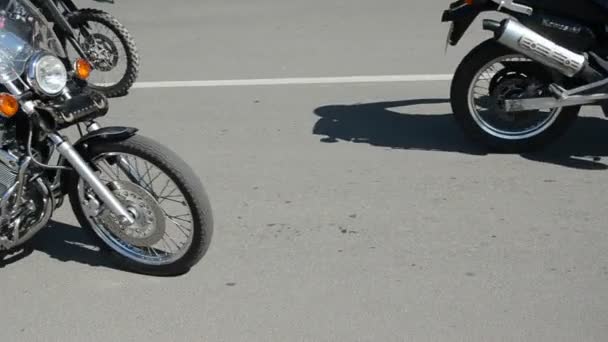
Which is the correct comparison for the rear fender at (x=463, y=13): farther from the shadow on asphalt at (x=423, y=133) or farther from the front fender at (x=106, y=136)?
the front fender at (x=106, y=136)

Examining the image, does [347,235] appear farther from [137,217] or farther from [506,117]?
[506,117]

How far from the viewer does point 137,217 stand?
414cm

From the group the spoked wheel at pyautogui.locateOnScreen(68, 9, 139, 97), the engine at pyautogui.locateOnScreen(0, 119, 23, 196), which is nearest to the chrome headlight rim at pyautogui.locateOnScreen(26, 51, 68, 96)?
the engine at pyautogui.locateOnScreen(0, 119, 23, 196)

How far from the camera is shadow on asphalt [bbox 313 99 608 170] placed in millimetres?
5633

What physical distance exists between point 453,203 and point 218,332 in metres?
1.79

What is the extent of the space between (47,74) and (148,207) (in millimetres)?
796

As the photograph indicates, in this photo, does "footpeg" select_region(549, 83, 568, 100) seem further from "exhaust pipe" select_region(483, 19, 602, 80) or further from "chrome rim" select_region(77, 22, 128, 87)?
"chrome rim" select_region(77, 22, 128, 87)

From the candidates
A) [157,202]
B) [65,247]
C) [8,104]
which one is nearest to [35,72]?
[8,104]

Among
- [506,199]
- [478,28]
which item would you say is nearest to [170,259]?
[506,199]

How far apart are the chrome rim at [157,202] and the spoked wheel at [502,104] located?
221 centimetres

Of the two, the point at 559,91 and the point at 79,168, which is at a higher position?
the point at 79,168

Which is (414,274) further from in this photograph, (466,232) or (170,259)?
(170,259)

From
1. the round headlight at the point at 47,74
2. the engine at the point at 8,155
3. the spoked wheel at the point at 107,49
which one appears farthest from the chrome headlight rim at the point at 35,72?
the spoked wheel at the point at 107,49

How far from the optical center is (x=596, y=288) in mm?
4039
